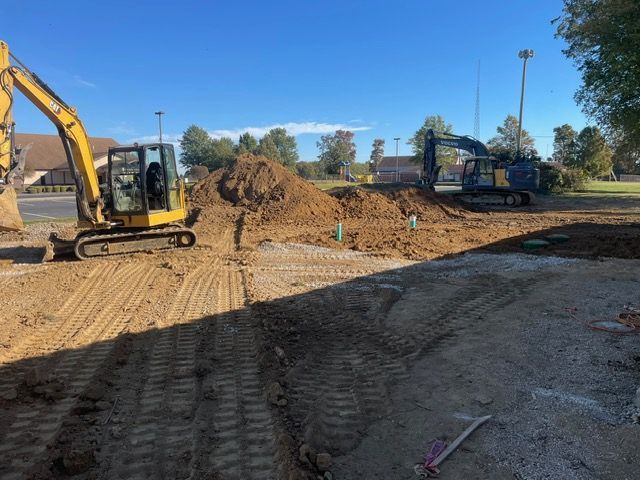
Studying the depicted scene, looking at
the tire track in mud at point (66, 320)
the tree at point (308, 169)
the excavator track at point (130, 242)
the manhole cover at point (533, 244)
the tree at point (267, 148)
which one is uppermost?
the tree at point (267, 148)

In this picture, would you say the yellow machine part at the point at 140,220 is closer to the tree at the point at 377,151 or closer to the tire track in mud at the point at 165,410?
the tire track in mud at the point at 165,410

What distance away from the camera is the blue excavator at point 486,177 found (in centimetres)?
2323

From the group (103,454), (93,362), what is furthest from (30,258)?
(103,454)

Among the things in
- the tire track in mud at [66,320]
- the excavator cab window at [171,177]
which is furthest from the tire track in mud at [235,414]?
the excavator cab window at [171,177]

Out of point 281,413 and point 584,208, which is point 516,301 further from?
point 584,208

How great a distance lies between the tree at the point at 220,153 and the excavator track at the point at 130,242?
5786cm

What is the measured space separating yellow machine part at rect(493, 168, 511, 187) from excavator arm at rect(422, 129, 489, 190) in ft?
5.07

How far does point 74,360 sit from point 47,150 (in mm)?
71821

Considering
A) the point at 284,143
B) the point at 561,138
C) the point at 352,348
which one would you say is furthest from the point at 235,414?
the point at 284,143

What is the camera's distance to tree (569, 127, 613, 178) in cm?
5369

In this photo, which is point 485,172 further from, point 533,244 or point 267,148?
point 267,148

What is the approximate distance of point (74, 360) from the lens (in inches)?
195

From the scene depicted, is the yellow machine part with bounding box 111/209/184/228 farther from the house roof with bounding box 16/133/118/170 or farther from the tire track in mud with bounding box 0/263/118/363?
the house roof with bounding box 16/133/118/170

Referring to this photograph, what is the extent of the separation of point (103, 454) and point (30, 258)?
980 cm
